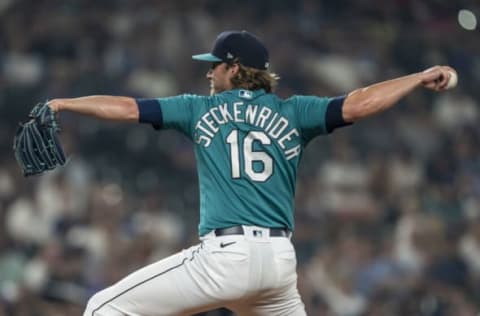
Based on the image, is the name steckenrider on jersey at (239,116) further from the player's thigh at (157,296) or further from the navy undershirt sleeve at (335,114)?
the player's thigh at (157,296)

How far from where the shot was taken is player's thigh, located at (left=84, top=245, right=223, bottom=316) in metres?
5.33

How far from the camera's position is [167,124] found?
5.52m

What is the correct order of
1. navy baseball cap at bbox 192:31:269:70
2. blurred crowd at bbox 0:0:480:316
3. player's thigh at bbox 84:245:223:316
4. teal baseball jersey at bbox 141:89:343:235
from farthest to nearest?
blurred crowd at bbox 0:0:480:316, navy baseball cap at bbox 192:31:269:70, teal baseball jersey at bbox 141:89:343:235, player's thigh at bbox 84:245:223:316

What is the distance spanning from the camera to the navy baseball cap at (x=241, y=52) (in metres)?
5.62

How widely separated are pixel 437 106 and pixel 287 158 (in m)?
6.00

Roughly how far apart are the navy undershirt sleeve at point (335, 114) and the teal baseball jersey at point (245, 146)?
10mm

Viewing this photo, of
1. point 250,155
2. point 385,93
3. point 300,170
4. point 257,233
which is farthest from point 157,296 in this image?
point 300,170

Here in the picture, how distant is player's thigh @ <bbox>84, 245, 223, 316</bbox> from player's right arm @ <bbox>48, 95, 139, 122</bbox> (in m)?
0.66

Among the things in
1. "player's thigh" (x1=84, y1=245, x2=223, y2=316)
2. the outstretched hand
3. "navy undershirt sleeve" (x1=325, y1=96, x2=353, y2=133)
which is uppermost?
the outstretched hand

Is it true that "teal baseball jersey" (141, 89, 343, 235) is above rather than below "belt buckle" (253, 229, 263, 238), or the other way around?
above

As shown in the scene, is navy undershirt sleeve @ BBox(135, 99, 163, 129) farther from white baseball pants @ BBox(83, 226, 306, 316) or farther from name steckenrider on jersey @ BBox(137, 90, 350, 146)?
white baseball pants @ BBox(83, 226, 306, 316)

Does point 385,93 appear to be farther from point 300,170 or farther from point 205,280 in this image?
point 300,170

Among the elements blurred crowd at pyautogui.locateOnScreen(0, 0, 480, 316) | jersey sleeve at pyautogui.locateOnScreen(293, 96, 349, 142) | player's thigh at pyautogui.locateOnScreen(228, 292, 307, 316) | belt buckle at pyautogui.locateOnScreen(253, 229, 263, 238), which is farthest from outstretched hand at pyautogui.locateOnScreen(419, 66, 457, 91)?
blurred crowd at pyautogui.locateOnScreen(0, 0, 480, 316)

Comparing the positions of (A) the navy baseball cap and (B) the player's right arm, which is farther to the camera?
(A) the navy baseball cap
